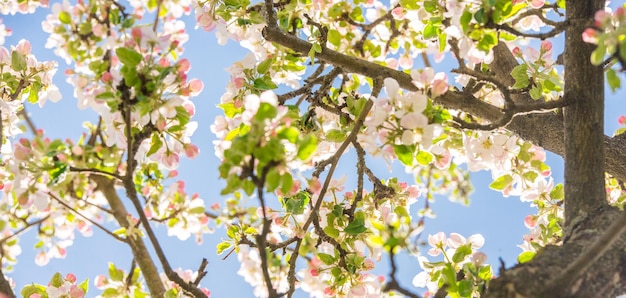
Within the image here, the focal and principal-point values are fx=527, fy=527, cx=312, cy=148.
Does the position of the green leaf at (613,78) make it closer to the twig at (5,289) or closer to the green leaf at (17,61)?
the twig at (5,289)

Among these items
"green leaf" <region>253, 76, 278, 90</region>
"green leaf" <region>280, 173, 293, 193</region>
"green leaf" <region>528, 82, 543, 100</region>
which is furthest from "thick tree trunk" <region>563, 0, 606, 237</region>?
"green leaf" <region>253, 76, 278, 90</region>

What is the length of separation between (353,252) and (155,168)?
4.89ft

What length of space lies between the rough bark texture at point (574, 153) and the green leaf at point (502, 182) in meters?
0.19

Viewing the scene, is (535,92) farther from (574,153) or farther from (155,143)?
(155,143)

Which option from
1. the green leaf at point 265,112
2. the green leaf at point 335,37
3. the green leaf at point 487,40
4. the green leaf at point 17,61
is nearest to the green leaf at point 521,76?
the green leaf at point 487,40

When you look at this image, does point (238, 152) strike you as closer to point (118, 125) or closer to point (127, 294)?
point (118, 125)

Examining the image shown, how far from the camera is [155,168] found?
290cm

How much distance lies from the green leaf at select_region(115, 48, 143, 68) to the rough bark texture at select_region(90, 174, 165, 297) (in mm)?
1146

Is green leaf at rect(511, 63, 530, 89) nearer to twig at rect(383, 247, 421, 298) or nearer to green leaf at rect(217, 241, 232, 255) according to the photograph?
twig at rect(383, 247, 421, 298)

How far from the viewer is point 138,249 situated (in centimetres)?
267

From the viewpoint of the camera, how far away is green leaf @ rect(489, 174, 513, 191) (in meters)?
1.95

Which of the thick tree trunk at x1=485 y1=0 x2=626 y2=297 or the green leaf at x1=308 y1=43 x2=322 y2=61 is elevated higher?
the green leaf at x1=308 y1=43 x2=322 y2=61

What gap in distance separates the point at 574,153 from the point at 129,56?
1184 mm

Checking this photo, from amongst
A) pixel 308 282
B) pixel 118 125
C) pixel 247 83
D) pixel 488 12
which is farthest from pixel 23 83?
pixel 488 12
